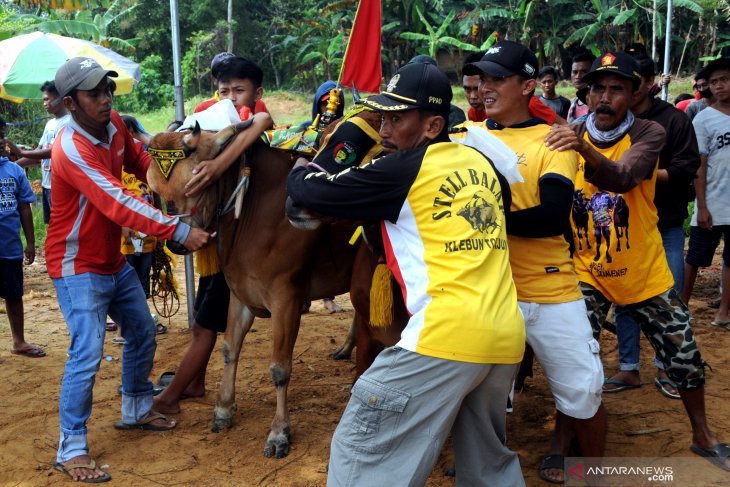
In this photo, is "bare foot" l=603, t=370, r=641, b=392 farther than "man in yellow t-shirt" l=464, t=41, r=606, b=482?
Yes

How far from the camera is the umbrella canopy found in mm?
11773

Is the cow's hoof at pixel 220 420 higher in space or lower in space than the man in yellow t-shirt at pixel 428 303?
lower

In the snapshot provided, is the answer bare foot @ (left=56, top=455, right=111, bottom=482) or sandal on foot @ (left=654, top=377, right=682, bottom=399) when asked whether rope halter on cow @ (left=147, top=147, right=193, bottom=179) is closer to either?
bare foot @ (left=56, top=455, right=111, bottom=482)

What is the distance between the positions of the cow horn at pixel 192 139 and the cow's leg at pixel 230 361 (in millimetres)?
1243

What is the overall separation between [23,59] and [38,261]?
11.6 ft

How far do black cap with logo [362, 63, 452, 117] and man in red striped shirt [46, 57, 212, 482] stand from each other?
5.36 ft

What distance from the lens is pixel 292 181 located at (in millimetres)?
3166

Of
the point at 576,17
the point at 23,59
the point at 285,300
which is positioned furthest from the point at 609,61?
the point at 576,17

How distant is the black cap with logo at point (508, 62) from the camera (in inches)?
142

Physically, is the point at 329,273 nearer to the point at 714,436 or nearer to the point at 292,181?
the point at 292,181

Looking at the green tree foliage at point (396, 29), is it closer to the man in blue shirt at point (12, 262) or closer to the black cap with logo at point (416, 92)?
the man in blue shirt at point (12, 262)

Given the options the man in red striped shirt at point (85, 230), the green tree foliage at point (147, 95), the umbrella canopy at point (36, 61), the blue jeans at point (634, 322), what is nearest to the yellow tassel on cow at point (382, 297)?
the man in red striped shirt at point (85, 230)

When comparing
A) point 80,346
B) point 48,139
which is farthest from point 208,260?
point 48,139

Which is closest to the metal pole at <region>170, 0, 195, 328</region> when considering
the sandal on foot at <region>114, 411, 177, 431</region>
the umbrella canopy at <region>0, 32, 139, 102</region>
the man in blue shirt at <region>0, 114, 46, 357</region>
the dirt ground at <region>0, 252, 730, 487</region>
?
the dirt ground at <region>0, 252, 730, 487</region>
